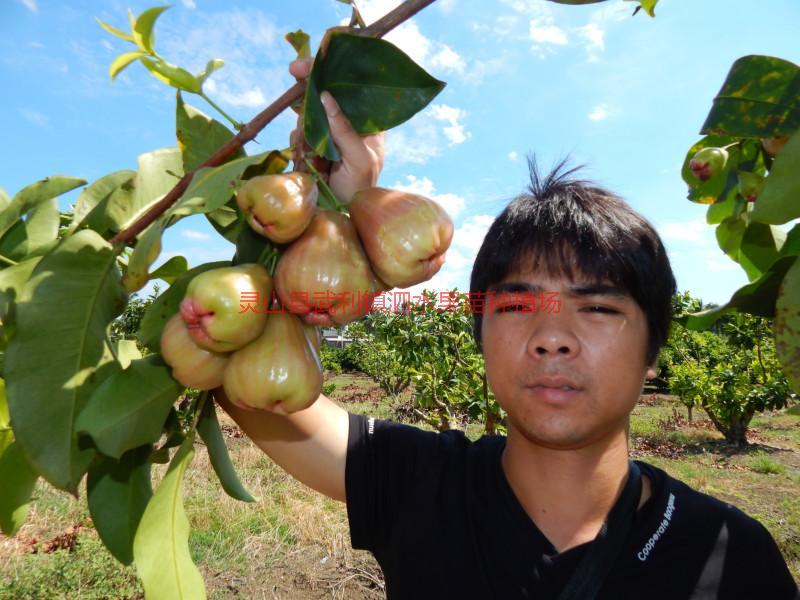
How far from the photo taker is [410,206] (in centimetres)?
66

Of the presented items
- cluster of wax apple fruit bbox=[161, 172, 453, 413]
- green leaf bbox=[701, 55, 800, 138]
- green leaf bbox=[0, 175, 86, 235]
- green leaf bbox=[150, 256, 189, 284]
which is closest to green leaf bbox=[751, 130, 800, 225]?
green leaf bbox=[701, 55, 800, 138]

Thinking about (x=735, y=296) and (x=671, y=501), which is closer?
(x=735, y=296)

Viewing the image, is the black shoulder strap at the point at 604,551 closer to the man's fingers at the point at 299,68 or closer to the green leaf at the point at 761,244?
the green leaf at the point at 761,244

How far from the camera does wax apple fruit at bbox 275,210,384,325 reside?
0.62 metres

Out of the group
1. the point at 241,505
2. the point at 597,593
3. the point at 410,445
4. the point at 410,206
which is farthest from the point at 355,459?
the point at 241,505

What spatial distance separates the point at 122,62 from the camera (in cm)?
80

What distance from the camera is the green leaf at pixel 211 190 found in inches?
21.8

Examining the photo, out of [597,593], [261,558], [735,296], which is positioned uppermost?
[735,296]

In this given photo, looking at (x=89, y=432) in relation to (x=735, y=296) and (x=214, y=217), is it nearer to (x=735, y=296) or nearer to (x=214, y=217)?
(x=214, y=217)

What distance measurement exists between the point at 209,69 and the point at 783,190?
0.75 meters

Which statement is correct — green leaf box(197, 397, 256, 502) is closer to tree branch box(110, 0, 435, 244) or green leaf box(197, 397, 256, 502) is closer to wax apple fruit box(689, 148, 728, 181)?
tree branch box(110, 0, 435, 244)

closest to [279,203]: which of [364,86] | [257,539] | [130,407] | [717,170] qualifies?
[364,86]

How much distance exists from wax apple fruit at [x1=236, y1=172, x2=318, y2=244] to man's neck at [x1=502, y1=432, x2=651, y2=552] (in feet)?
2.58

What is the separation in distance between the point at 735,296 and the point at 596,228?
473mm
